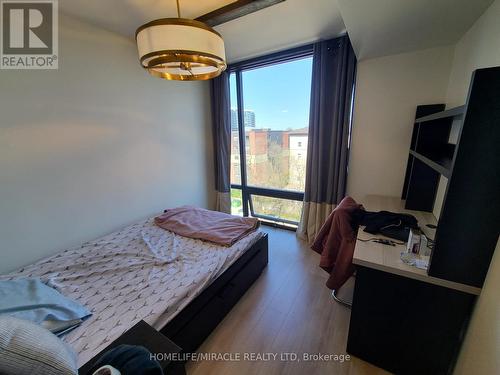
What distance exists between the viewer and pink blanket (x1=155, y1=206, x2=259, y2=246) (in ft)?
6.89

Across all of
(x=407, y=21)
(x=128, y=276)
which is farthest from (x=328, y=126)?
(x=128, y=276)

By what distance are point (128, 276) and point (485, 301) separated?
2122mm

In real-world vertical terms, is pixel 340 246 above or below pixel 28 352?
below

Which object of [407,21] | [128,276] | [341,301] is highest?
[407,21]

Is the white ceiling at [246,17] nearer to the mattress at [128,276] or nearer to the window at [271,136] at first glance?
the window at [271,136]

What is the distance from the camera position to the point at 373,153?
97.9 inches

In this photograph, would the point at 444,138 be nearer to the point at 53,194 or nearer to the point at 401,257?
the point at 401,257

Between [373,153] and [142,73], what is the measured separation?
2939 mm

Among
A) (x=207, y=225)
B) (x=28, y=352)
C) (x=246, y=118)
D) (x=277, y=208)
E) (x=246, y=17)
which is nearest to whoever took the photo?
(x=28, y=352)

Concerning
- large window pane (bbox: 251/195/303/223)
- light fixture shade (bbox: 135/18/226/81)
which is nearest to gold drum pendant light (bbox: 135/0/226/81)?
light fixture shade (bbox: 135/18/226/81)

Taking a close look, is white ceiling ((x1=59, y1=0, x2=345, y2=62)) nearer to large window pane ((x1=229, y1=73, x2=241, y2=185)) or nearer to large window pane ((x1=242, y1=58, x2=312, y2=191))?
large window pane ((x1=242, y1=58, x2=312, y2=191))

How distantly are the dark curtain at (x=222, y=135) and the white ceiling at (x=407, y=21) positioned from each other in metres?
1.89

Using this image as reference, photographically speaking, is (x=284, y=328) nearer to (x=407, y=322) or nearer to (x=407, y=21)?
(x=407, y=322)

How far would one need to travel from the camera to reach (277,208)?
3.51 m
